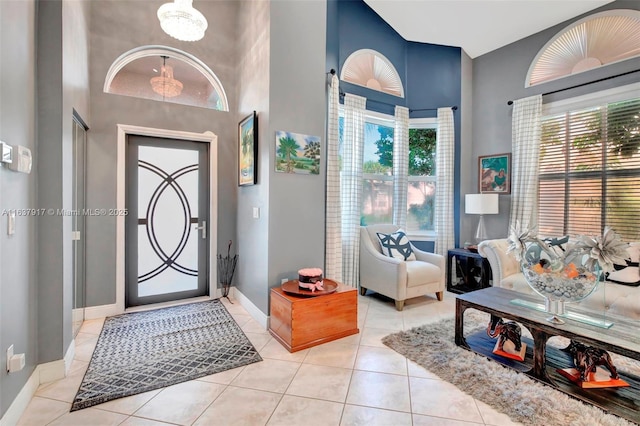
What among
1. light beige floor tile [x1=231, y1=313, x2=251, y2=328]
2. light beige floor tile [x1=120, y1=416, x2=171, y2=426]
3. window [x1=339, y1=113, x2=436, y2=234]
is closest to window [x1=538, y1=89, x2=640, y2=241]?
window [x1=339, y1=113, x2=436, y2=234]

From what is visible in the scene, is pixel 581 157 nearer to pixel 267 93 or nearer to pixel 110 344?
pixel 267 93

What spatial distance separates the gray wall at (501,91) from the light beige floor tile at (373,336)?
2409mm

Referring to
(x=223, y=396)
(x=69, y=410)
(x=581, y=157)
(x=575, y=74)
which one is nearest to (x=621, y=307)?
(x=581, y=157)

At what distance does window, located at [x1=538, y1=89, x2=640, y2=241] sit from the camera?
11.0 feet

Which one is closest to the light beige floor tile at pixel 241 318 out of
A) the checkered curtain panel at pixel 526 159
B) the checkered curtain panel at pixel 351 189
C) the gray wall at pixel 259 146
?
the gray wall at pixel 259 146

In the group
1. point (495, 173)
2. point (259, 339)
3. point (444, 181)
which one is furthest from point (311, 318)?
point (495, 173)

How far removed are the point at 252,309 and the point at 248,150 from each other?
1.68 metres

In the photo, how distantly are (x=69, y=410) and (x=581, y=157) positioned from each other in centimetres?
532

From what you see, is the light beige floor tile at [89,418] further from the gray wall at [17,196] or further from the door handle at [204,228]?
the door handle at [204,228]

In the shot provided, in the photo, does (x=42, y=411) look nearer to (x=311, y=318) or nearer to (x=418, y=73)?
(x=311, y=318)

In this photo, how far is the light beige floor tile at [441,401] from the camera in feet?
5.72

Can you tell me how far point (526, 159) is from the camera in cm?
404

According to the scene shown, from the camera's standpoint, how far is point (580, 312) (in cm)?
224

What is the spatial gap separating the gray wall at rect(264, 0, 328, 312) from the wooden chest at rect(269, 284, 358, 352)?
308 millimetres
